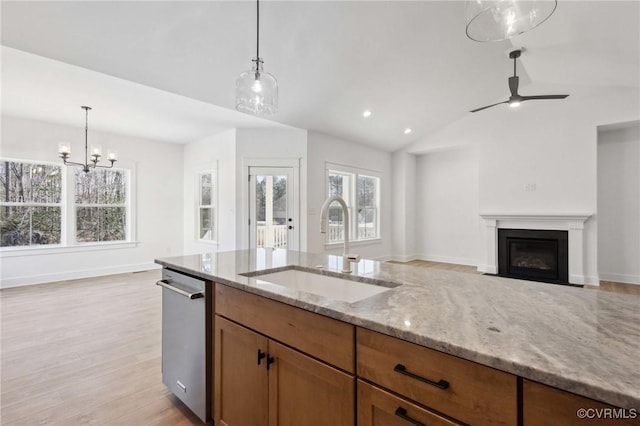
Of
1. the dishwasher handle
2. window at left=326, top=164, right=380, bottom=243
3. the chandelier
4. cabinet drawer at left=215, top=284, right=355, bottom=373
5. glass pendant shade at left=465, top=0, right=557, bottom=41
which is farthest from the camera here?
window at left=326, top=164, right=380, bottom=243

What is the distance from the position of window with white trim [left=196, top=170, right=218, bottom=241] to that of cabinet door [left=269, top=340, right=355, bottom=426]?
501cm

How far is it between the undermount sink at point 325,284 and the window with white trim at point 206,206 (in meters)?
4.51

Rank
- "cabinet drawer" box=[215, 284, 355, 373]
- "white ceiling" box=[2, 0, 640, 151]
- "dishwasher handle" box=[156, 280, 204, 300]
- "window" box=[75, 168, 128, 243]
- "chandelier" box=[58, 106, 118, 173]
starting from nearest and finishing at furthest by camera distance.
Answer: "cabinet drawer" box=[215, 284, 355, 373] → "dishwasher handle" box=[156, 280, 204, 300] → "white ceiling" box=[2, 0, 640, 151] → "chandelier" box=[58, 106, 118, 173] → "window" box=[75, 168, 128, 243]

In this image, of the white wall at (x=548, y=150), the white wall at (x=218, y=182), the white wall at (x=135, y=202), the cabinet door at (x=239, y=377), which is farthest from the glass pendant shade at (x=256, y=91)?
the white wall at (x=548, y=150)

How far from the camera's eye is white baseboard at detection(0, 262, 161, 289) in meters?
4.77

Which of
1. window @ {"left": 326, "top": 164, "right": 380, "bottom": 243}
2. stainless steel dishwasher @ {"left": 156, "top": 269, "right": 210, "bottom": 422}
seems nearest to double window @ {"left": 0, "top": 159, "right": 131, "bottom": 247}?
window @ {"left": 326, "top": 164, "right": 380, "bottom": 243}

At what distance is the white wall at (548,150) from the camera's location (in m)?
4.85

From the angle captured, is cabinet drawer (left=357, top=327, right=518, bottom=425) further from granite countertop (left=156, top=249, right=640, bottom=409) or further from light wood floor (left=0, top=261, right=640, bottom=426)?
light wood floor (left=0, top=261, right=640, bottom=426)

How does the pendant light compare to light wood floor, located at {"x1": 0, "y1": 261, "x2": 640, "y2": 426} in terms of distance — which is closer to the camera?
light wood floor, located at {"x1": 0, "y1": 261, "x2": 640, "y2": 426}

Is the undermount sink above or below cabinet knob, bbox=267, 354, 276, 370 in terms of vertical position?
above

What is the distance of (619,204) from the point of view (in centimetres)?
511

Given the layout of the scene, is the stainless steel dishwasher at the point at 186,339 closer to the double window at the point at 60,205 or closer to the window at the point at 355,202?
the window at the point at 355,202

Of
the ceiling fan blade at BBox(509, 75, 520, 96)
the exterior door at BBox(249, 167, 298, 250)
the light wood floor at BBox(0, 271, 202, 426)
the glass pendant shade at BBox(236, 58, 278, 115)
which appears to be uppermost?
the ceiling fan blade at BBox(509, 75, 520, 96)

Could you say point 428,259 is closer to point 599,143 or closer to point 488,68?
point 599,143
